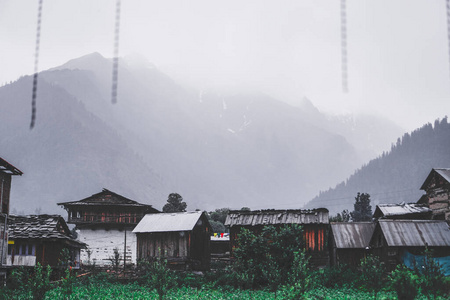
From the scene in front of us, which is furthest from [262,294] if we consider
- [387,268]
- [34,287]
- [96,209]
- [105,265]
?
[96,209]

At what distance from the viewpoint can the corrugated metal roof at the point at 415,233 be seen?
141 ft

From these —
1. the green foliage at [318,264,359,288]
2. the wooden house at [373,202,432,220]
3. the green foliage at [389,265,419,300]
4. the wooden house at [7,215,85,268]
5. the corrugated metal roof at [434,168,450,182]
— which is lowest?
the green foliage at [318,264,359,288]

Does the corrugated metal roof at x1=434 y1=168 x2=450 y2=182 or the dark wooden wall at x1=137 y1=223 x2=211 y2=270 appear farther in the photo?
the dark wooden wall at x1=137 y1=223 x2=211 y2=270

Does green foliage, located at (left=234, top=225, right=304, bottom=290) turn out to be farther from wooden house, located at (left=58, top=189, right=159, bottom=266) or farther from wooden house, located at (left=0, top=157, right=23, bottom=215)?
wooden house, located at (left=58, top=189, right=159, bottom=266)

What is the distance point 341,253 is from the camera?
2044 inches

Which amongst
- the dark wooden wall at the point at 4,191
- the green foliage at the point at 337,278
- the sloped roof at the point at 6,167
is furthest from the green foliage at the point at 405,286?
the dark wooden wall at the point at 4,191

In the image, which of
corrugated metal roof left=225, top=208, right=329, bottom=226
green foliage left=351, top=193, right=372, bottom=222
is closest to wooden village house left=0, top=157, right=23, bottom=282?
corrugated metal roof left=225, top=208, right=329, bottom=226

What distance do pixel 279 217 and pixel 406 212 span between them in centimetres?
1416

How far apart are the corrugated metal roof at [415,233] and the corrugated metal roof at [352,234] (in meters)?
6.45

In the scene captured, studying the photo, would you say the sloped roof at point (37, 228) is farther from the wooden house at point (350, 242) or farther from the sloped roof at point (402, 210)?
the sloped roof at point (402, 210)

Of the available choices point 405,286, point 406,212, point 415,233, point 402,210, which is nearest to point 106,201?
point 402,210

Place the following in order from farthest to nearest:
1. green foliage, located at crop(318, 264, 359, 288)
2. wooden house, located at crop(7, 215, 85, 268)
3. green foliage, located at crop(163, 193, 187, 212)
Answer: green foliage, located at crop(163, 193, 187, 212)
wooden house, located at crop(7, 215, 85, 268)
green foliage, located at crop(318, 264, 359, 288)

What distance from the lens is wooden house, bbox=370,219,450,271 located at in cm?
4288

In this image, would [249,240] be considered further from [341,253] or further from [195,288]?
[341,253]
